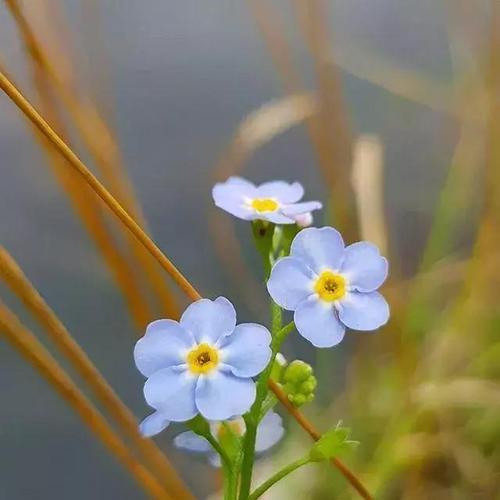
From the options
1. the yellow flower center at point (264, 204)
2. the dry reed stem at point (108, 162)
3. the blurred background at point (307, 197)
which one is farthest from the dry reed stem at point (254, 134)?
the yellow flower center at point (264, 204)

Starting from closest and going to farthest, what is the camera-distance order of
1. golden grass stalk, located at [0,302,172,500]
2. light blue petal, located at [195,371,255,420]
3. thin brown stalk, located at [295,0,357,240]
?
light blue petal, located at [195,371,255,420] < golden grass stalk, located at [0,302,172,500] < thin brown stalk, located at [295,0,357,240]

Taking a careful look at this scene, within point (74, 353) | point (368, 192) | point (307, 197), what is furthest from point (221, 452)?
point (307, 197)

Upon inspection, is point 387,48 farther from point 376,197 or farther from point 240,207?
point 240,207

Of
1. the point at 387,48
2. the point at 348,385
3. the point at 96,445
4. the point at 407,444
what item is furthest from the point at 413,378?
the point at 387,48

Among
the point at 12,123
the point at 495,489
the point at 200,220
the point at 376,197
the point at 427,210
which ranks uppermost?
the point at 12,123

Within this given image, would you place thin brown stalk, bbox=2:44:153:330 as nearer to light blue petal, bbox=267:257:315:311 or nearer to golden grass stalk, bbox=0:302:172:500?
golden grass stalk, bbox=0:302:172:500

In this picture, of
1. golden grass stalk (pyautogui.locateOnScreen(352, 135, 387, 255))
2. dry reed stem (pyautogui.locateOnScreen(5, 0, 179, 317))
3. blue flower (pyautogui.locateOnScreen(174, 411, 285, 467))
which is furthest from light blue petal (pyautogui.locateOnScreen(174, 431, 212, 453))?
golden grass stalk (pyautogui.locateOnScreen(352, 135, 387, 255))

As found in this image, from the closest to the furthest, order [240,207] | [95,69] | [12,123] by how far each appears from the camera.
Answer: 1. [240,207]
2. [95,69]
3. [12,123]
